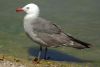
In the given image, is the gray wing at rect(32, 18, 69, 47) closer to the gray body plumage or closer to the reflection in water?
the gray body plumage

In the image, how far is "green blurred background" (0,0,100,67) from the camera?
501 inches

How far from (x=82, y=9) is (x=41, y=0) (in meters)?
1.99

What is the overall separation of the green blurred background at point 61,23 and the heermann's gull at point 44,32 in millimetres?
702

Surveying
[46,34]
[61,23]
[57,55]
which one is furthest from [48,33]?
[61,23]

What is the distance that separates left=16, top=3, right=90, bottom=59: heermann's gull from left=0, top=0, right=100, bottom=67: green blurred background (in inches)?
27.6

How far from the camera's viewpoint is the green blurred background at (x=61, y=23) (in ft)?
41.8

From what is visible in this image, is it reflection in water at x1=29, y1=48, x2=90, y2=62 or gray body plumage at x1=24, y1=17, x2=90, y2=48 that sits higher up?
gray body plumage at x1=24, y1=17, x2=90, y2=48

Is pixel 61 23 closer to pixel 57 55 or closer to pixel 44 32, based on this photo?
pixel 57 55

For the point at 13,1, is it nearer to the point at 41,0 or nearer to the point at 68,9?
the point at 41,0

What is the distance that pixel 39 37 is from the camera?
1163cm

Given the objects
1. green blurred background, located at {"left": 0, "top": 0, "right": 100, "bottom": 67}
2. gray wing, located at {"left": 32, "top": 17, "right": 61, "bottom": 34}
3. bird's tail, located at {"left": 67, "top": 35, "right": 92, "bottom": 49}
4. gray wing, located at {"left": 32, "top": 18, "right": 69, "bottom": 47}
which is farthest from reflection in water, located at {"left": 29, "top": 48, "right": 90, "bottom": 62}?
gray wing, located at {"left": 32, "top": 17, "right": 61, "bottom": 34}

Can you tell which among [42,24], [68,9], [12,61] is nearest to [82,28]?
[68,9]

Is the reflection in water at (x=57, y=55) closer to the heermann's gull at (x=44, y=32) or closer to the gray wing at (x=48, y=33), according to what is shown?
the heermann's gull at (x=44, y=32)

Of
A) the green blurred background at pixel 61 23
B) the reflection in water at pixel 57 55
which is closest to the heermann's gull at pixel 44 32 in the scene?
the reflection in water at pixel 57 55
